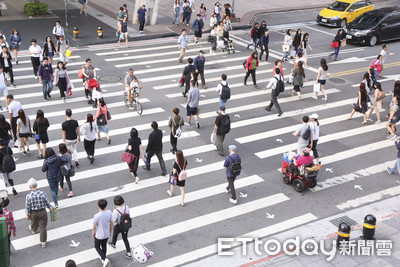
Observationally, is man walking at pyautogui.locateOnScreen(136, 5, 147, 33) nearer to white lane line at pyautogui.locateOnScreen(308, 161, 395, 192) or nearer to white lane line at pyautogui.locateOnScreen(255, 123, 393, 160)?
white lane line at pyautogui.locateOnScreen(255, 123, 393, 160)

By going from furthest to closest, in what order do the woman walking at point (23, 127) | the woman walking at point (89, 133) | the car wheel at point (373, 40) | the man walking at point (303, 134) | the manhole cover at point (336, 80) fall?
the car wheel at point (373, 40) < the manhole cover at point (336, 80) < the man walking at point (303, 134) < the woman walking at point (23, 127) < the woman walking at point (89, 133)

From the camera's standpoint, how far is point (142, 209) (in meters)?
12.8

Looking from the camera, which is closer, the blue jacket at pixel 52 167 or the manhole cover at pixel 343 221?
the blue jacket at pixel 52 167

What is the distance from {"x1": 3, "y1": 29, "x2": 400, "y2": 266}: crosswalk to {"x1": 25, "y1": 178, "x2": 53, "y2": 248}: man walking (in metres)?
0.54

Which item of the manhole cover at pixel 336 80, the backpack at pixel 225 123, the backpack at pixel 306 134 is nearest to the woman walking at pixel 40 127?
the backpack at pixel 225 123

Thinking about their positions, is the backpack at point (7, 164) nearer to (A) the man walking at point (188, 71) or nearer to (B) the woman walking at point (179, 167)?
(B) the woman walking at point (179, 167)

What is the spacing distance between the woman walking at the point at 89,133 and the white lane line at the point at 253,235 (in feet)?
16.6

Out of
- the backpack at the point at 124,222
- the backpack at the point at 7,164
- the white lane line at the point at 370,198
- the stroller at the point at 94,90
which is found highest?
the stroller at the point at 94,90

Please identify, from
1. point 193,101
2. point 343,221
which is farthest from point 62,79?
point 343,221

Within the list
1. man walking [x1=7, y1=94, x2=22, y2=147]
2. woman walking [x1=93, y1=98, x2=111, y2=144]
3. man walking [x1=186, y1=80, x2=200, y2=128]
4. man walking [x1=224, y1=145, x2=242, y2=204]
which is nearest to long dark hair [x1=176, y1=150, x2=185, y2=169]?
man walking [x1=224, y1=145, x2=242, y2=204]

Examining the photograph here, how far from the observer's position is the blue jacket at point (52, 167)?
12188 millimetres

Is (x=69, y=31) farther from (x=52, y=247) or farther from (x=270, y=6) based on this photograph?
(x=52, y=247)

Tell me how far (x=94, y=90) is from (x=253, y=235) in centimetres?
878

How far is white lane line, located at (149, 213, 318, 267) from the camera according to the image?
10.9 m
